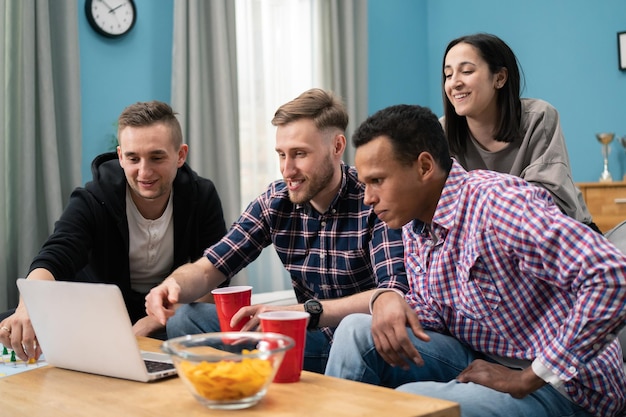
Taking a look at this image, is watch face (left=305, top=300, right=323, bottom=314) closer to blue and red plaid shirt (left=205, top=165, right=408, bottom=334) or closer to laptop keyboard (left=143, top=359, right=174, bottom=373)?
blue and red plaid shirt (left=205, top=165, right=408, bottom=334)

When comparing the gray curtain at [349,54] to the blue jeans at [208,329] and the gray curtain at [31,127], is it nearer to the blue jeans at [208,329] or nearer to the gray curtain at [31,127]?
the gray curtain at [31,127]

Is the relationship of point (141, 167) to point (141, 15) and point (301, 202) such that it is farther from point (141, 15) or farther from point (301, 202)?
point (141, 15)

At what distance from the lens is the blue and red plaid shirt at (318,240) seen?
2119 mm

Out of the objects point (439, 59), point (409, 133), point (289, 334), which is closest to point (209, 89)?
point (439, 59)

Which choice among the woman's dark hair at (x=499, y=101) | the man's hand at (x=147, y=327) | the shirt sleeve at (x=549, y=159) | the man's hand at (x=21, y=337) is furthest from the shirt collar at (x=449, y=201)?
the man's hand at (x=147, y=327)

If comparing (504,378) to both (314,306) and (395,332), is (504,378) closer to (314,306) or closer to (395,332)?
(395,332)

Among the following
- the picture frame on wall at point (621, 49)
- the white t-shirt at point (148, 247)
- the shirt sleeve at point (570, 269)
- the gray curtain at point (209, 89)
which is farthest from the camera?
the picture frame on wall at point (621, 49)

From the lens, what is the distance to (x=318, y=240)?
2189 millimetres

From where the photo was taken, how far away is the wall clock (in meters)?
4.14

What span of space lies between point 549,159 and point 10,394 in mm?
1709

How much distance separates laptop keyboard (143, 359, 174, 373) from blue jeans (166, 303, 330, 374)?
0.72 m

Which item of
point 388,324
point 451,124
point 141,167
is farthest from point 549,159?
point 141,167

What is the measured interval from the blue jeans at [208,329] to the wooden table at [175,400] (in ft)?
2.51

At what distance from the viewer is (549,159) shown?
234 cm
